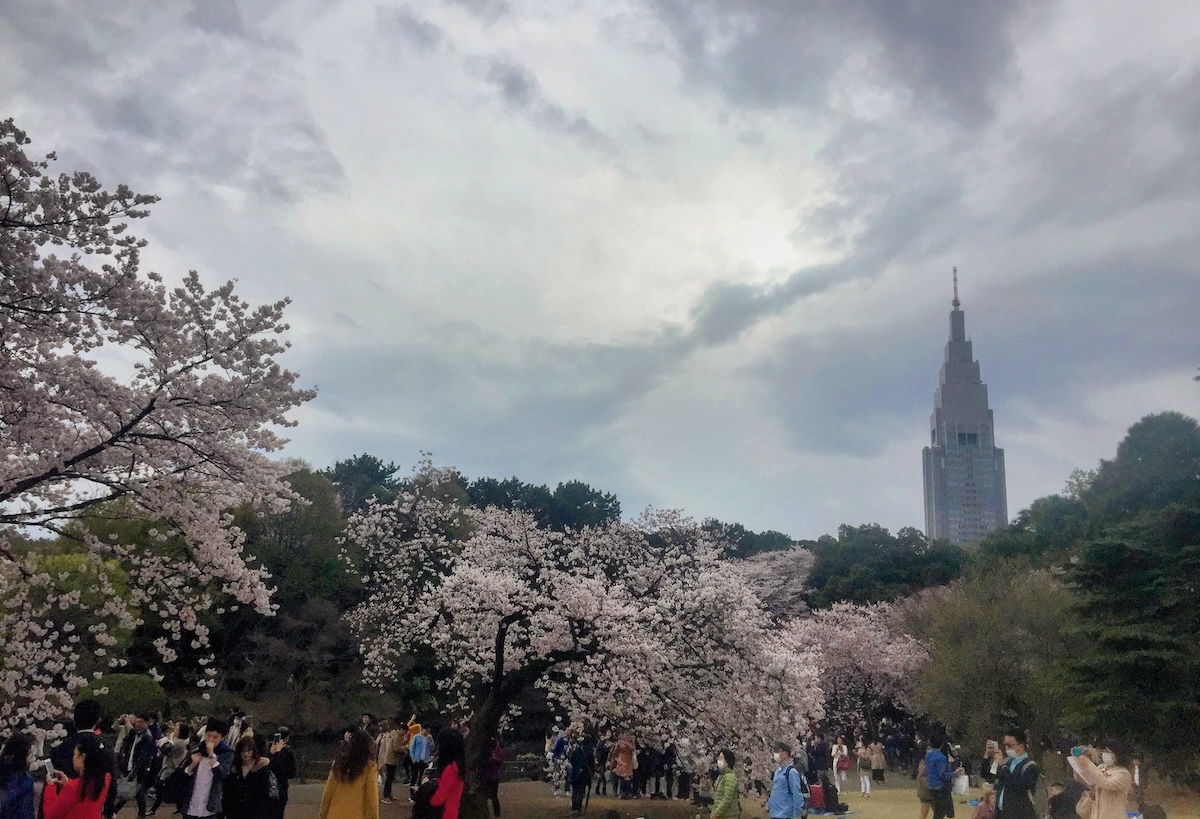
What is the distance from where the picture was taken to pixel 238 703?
95.0 feet

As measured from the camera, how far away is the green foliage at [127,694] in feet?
77.4

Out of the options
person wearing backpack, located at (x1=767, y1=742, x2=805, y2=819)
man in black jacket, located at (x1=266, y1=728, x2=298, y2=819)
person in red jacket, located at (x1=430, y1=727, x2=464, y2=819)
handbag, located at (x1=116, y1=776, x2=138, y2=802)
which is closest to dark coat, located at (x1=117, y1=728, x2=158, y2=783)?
handbag, located at (x1=116, y1=776, x2=138, y2=802)

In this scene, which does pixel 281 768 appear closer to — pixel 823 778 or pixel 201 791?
pixel 201 791

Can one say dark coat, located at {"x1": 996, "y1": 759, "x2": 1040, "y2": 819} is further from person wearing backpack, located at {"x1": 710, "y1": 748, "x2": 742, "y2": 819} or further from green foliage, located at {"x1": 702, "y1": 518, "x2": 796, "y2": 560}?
green foliage, located at {"x1": 702, "y1": 518, "x2": 796, "y2": 560}

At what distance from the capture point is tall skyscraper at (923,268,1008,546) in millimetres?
186000

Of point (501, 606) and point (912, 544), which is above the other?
point (912, 544)

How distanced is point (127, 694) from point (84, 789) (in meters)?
20.2

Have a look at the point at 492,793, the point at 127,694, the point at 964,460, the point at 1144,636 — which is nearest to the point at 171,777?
the point at 492,793

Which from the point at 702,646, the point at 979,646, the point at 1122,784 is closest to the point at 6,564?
the point at 702,646

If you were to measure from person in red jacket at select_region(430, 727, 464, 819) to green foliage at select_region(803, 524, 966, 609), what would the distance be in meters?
47.3

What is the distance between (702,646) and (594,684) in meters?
2.11

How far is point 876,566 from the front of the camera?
56.9 m

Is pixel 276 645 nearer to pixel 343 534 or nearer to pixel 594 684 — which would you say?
pixel 343 534

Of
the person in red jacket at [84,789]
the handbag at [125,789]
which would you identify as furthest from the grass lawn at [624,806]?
the person in red jacket at [84,789]
